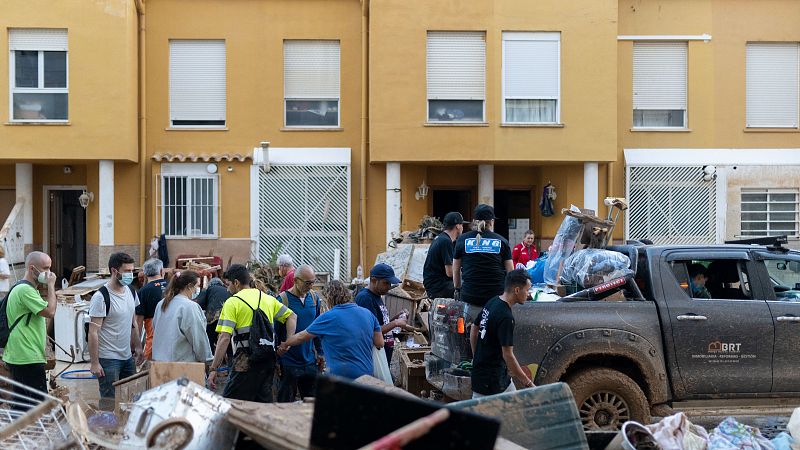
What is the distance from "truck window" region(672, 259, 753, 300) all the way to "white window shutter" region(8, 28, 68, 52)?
14.2 m

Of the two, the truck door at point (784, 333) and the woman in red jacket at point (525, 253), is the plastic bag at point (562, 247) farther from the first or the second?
the woman in red jacket at point (525, 253)

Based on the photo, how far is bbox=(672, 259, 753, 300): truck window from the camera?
7.93 m

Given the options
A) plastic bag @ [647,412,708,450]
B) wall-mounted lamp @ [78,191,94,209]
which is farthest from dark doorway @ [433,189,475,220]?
plastic bag @ [647,412,708,450]

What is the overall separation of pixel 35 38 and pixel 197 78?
3367 millimetres

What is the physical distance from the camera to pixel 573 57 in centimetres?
1758

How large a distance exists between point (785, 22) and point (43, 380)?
1710 centimetres

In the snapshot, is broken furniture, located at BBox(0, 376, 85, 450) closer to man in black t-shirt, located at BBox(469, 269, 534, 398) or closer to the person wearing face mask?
the person wearing face mask

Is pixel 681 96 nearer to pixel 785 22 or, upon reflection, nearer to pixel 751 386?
pixel 785 22

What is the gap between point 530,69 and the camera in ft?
58.1

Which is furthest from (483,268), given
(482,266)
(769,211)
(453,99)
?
(769,211)

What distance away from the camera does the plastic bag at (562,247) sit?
29.3 ft

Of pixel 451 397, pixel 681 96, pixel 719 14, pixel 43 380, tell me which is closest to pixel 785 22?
pixel 719 14

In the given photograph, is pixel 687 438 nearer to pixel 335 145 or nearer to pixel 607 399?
pixel 607 399

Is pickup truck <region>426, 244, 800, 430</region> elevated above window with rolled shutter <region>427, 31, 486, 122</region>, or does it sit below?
below
